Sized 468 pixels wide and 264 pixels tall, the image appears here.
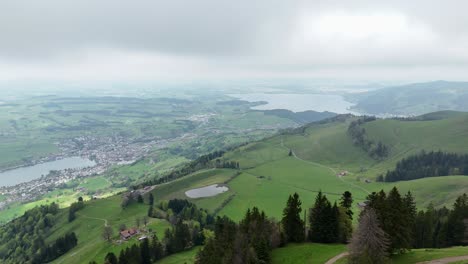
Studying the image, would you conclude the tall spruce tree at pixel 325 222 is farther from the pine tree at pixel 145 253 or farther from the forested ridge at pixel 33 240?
the forested ridge at pixel 33 240

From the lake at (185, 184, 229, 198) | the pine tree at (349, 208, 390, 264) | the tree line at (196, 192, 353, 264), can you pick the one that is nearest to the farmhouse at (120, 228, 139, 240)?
the tree line at (196, 192, 353, 264)

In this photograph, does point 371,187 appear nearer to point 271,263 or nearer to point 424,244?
point 424,244

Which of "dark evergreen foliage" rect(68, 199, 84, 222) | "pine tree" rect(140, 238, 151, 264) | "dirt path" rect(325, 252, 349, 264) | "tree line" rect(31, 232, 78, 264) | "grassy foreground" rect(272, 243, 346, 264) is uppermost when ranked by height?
"dirt path" rect(325, 252, 349, 264)

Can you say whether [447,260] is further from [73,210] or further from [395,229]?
[73,210]

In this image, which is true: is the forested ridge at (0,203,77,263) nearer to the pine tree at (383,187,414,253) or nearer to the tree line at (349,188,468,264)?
the tree line at (349,188,468,264)

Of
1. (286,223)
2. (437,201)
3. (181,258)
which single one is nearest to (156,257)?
(181,258)

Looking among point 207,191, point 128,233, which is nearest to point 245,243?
point 128,233

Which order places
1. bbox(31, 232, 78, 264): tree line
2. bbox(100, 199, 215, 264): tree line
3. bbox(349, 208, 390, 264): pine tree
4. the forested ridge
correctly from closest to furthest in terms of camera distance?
bbox(349, 208, 390, 264): pine tree
bbox(100, 199, 215, 264): tree line
bbox(31, 232, 78, 264): tree line
the forested ridge
